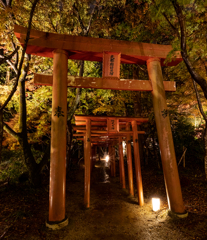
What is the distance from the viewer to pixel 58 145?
5.05m

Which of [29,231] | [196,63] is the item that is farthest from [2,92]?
[196,63]

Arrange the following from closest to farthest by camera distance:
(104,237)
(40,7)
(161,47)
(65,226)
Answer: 1. (104,237)
2. (65,226)
3. (161,47)
4. (40,7)

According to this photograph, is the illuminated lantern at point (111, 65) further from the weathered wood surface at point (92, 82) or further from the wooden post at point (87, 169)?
the wooden post at point (87, 169)

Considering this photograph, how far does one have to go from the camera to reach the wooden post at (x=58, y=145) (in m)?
4.72

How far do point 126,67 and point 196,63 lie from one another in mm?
6478

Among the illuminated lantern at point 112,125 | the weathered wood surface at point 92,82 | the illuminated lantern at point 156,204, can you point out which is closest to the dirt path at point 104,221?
the illuminated lantern at point 156,204

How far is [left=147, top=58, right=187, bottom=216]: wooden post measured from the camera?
17.1ft

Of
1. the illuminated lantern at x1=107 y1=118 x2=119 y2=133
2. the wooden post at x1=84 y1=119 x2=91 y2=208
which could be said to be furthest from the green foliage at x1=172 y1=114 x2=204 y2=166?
the wooden post at x1=84 y1=119 x2=91 y2=208

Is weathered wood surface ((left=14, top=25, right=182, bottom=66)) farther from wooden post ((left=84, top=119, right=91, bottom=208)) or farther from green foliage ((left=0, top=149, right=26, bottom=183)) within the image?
green foliage ((left=0, top=149, right=26, bottom=183))

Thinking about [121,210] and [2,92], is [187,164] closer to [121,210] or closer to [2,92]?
[121,210]

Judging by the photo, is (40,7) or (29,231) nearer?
(29,231)

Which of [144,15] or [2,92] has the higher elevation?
[144,15]

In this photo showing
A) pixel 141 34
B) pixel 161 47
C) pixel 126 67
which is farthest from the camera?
pixel 126 67

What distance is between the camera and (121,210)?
252 inches
